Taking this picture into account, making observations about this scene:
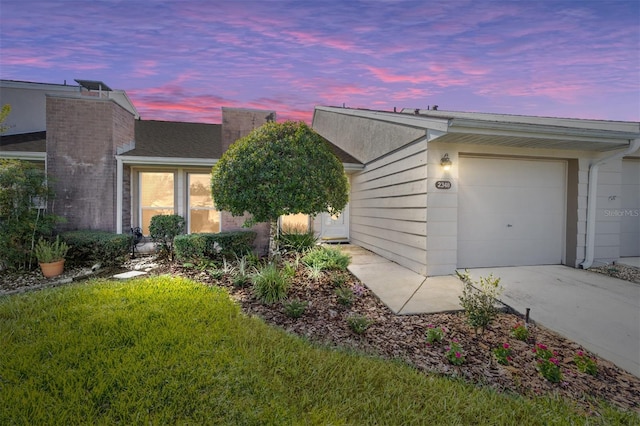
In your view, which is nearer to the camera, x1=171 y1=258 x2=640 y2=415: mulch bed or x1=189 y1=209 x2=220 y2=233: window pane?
x1=171 y1=258 x2=640 y2=415: mulch bed

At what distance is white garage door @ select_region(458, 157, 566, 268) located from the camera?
6.12 meters

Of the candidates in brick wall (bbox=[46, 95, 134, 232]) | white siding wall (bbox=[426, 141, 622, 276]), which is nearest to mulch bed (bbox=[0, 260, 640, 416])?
white siding wall (bbox=[426, 141, 622, 276])

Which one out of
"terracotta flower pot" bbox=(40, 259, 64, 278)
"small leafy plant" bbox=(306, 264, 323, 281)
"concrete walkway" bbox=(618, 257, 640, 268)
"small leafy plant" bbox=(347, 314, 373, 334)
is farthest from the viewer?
"concrete walkway" bbox=(618, 257, 640, 268)

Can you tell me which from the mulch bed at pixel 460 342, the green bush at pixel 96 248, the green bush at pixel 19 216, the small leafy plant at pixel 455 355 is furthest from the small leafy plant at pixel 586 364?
the green bush at pixel 19 216

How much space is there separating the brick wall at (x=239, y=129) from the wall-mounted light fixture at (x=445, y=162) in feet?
15.0

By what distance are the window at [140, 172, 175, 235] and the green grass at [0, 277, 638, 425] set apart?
559 centimetres

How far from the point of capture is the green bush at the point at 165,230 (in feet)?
22.5

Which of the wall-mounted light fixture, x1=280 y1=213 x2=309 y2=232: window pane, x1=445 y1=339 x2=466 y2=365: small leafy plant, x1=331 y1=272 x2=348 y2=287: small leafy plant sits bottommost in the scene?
x1=445 y1=339 x2=466 y2=365: small leafy plant

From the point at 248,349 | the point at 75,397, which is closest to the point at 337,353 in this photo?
the point at 248,349

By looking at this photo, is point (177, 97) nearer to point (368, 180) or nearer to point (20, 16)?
point (20, 16)

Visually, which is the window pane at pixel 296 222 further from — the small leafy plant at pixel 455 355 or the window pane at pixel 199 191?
the small leafy plant at pixel 455 355

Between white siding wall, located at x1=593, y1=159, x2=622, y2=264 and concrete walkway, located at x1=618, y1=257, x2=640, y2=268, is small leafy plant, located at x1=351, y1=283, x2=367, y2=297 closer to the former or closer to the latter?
white siding wall, located at x1=593, y1=159, x2=622, y2=264

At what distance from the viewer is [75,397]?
2076mm

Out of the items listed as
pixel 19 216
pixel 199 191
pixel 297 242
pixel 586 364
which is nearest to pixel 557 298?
pixel 586 364
